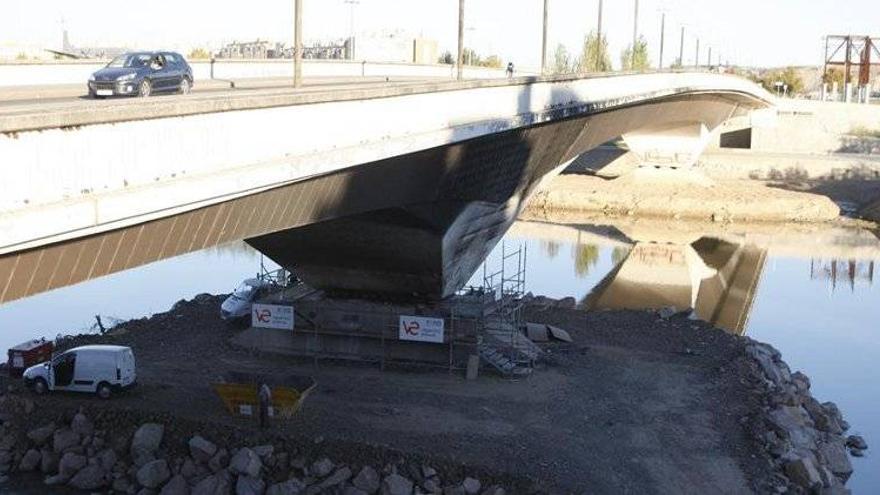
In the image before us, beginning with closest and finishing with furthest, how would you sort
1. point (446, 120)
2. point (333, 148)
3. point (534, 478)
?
1. point (333, 148)
2. point (534, 478)
3. point (446, 120)

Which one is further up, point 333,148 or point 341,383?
point 333,148

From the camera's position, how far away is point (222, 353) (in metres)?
24.5

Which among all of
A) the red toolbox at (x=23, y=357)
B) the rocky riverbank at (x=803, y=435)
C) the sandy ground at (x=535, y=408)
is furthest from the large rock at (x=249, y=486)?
the rocky riverbank at (x=803, y=435)

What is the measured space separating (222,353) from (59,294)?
16849 millimetres

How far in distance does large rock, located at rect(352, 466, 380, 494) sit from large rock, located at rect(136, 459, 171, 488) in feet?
10.4

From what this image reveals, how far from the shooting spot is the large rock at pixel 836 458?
21453mm

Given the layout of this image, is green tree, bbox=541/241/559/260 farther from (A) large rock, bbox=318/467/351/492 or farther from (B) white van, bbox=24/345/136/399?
(A) large rock, bbox=318/467/351/492

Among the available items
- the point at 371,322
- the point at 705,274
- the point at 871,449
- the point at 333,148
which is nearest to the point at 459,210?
the point at 371,322

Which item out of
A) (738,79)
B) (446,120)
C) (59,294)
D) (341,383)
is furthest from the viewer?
(738,79)

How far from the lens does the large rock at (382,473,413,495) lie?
56.9 feet

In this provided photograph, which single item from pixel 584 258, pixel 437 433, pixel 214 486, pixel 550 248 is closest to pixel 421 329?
pixel 437 433

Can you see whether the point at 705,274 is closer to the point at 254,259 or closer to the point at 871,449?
the point at 254,259

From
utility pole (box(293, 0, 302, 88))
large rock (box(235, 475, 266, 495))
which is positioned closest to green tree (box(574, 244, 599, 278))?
utility pole (box(293, 0, 302, 88))

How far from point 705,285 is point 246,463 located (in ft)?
93.0
